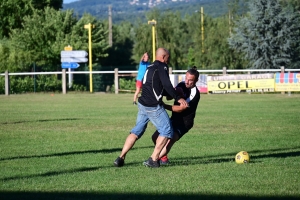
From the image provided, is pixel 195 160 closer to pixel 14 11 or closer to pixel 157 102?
pixel 157 102

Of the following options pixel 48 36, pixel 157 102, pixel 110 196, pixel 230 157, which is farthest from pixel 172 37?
pixel 110 196

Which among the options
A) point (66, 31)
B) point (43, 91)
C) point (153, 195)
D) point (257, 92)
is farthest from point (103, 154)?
point (66, 31)

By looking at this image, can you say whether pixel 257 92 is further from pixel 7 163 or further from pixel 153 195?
pixel 153 195

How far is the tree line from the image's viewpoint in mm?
51375

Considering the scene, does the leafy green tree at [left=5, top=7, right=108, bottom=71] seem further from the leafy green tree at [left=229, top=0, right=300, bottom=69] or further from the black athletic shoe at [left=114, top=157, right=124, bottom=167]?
the black athletic shoe at [left=114, top=157, right=124, bottom=167]

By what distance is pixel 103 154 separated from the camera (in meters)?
12.5

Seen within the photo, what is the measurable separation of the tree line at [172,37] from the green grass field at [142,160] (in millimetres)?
28249

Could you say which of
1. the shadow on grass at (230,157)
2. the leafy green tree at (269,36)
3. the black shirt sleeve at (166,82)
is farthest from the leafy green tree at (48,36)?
the black shirt sleeve at (166,82)

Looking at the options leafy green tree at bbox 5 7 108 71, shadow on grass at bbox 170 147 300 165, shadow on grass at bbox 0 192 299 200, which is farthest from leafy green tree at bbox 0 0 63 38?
shadow on grass at bbox 0 192 299 200

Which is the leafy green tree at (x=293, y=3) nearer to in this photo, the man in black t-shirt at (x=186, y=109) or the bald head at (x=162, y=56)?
the man in black t-shirt at (x=186, y=109)

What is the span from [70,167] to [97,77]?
1387 inches

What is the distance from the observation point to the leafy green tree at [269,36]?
51.2 meters

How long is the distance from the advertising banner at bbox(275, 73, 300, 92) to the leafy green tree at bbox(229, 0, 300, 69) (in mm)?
14872

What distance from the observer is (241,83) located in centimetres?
3697
